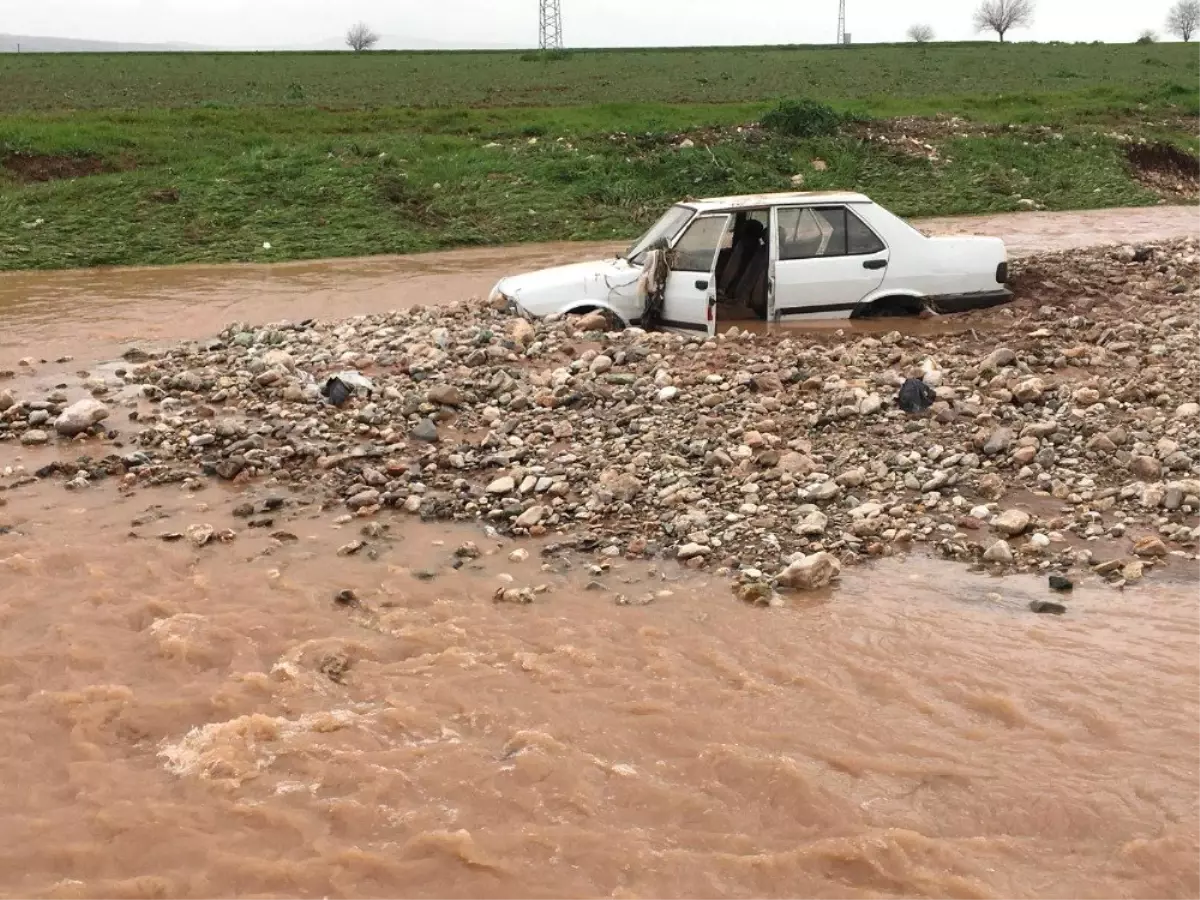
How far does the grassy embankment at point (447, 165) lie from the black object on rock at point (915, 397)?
39.2 feet

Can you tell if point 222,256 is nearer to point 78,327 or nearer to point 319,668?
point 78,327

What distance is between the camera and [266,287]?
48.7ft

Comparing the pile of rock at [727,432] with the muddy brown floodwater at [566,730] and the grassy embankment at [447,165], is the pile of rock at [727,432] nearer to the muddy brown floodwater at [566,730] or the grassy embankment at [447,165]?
the muddy brown floodwater at [566,730]

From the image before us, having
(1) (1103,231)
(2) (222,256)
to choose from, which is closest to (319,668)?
(2) (222,256)

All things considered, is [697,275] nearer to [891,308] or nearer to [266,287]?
[891,308]

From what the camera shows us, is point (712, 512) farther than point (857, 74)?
No

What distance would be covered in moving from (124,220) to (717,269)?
12803 millimetres

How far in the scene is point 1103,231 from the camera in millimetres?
18281

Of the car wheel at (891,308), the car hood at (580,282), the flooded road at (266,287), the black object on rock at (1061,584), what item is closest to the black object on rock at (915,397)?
the black object on rock at (1061,584)

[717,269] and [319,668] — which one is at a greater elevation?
[717,269]

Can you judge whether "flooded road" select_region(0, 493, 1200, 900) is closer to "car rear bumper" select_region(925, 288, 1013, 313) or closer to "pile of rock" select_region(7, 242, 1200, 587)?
"pile of rock" select_region(7, 242, 1200, 587)

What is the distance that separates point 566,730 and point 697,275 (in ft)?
18.2

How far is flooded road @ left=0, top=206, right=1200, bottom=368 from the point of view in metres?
12.0

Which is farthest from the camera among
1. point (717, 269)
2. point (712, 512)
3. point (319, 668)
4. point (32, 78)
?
point (32, 78)
